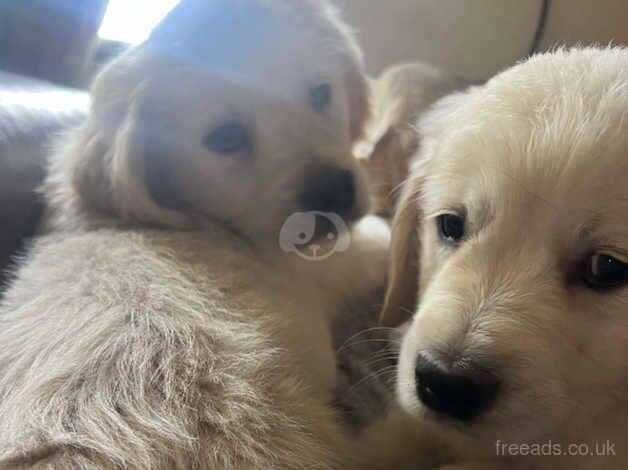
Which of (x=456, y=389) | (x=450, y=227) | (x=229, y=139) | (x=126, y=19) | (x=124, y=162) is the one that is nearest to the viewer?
(x=456, y=389)

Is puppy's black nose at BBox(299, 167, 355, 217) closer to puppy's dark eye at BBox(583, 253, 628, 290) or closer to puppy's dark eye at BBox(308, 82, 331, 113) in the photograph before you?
puppy's dark eye at BBox(308, 82, 331, 113)

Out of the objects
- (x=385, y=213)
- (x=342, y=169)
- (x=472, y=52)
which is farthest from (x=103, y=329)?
(x=472, y=52)

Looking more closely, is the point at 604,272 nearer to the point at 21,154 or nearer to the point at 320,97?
the point at 320,97

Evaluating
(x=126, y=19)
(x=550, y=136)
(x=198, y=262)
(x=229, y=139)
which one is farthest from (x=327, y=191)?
(x=126, y=19)

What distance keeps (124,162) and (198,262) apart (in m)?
0.32

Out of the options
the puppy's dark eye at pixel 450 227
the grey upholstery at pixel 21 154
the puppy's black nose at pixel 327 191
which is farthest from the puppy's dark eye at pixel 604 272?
the grey upholstery at pixel 21 154

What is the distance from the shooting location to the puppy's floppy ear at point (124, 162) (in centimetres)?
143

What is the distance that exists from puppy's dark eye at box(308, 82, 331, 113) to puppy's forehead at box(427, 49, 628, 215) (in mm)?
530

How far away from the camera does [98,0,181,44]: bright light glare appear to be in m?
2.31

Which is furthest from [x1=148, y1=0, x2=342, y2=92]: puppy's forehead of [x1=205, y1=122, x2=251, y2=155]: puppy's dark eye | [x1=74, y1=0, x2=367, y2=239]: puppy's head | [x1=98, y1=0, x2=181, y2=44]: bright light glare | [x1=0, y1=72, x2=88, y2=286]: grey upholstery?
[x1=98, y1=0, x2=181, y2=44]: bright light glare

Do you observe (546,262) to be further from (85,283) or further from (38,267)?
(38,267)

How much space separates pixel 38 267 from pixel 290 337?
1.76ft

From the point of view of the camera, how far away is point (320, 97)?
1.66 m

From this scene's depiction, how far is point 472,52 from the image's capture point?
2770mm
